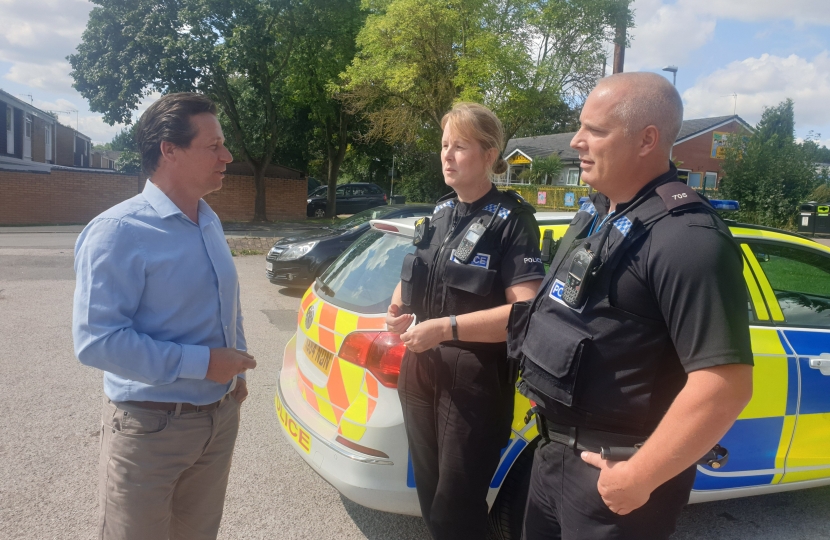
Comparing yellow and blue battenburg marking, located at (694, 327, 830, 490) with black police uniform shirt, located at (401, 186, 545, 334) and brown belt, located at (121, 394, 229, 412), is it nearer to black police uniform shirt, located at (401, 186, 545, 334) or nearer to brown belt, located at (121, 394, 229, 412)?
black police uniform shirt, located at (401, 186, 545, 334)

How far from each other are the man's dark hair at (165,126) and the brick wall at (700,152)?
3964 centimetres

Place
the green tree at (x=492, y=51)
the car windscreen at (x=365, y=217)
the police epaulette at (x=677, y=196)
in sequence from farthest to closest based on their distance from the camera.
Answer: the green tree at (x=492, y=51) → the car windscreen at (x=365, y=217) → the police epaulette at (x=677, y=196)

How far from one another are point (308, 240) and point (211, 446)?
7.43 meters

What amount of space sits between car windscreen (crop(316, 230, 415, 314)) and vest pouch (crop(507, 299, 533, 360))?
39.6 inches

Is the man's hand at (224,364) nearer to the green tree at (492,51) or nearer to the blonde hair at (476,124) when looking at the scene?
the blonde hair at (476,124)

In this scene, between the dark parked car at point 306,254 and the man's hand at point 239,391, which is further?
the dark parked car at point 306,254

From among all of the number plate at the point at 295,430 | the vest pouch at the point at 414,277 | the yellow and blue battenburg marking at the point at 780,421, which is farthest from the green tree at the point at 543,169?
the vest pouch at the point at 414,277

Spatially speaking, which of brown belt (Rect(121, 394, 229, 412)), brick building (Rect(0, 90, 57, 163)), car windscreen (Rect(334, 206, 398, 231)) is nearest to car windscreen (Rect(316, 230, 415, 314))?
brown belt (Rect(121, 394, 229, 412))

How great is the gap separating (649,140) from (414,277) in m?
1.09

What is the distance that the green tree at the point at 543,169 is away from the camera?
3466 centimetres

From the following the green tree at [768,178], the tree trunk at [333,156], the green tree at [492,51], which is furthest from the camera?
the tree trunk at [333,156]

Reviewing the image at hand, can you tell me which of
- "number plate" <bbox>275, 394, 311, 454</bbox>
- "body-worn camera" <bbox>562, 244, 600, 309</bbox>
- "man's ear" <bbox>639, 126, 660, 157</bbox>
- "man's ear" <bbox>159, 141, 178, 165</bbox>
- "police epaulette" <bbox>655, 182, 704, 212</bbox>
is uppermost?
"man's ear" <bbox>639, 126, 660, 157</bbox>

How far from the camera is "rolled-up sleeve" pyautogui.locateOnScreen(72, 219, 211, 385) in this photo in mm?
1721

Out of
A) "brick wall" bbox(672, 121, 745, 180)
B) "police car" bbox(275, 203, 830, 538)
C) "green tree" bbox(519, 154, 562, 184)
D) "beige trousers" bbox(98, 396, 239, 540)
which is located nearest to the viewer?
"beige trousers" bbox(98, 396, 239, 540)
